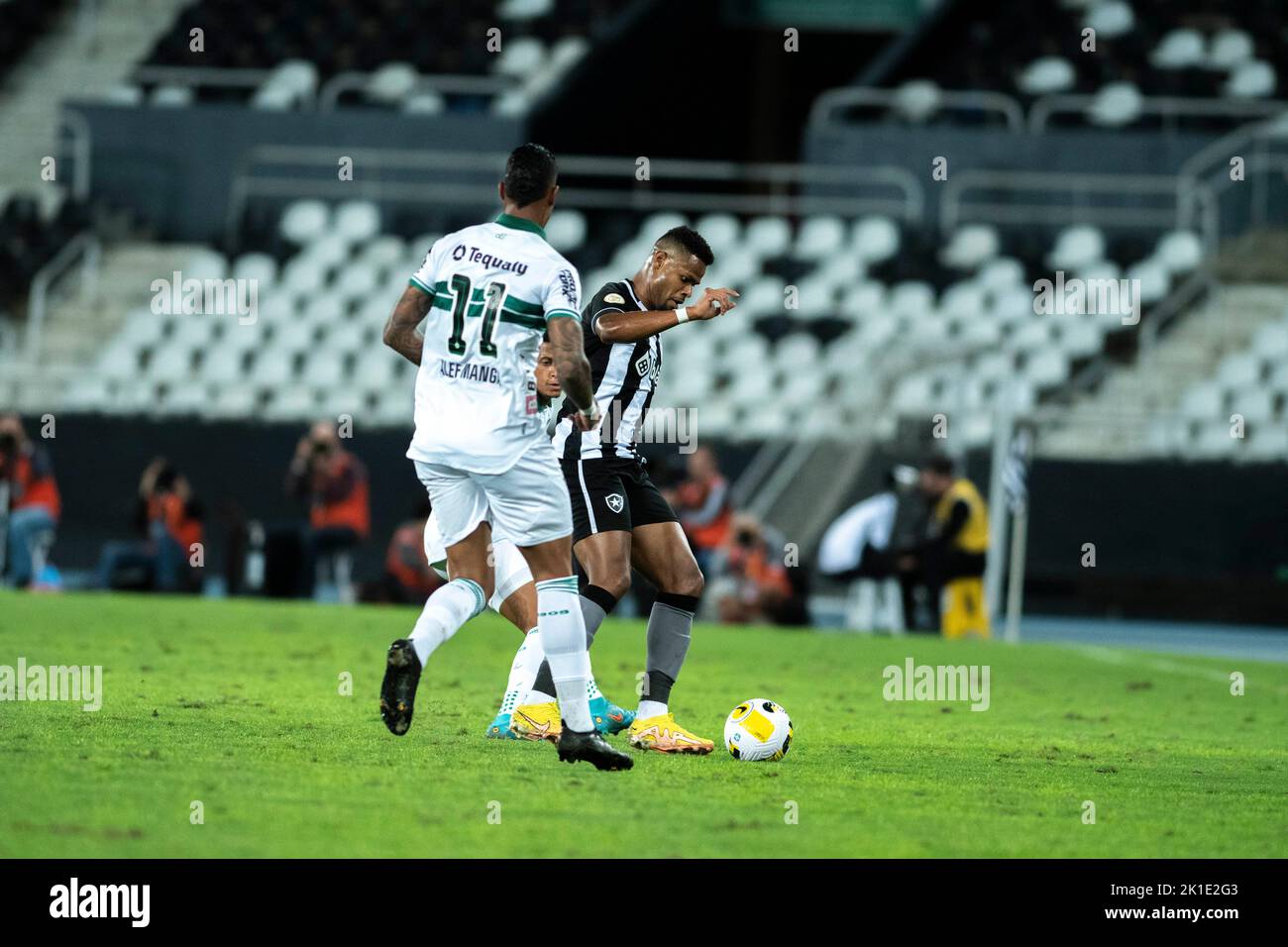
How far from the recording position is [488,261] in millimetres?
7543

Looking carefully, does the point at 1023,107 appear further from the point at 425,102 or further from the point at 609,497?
the point at 609,497

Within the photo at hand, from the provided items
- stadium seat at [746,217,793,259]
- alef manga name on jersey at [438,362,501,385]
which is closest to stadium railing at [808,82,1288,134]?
stadium seat at [746,217,793,259]

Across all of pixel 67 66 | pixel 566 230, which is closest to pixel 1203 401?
pixel 566 230

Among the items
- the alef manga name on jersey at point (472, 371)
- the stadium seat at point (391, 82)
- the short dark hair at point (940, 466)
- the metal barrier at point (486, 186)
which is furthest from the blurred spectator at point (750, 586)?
the alef manga name on jersey at point (472, 371)

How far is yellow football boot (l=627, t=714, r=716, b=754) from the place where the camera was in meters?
8.29

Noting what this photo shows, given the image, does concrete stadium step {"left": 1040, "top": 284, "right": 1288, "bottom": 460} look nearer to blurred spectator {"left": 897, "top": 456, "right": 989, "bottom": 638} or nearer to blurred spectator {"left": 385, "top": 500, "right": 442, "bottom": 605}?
blurred spectator {"left": 897, "top": 456, "right": 989, "bottom": 638}

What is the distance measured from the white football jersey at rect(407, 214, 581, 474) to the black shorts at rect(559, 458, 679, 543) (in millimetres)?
943

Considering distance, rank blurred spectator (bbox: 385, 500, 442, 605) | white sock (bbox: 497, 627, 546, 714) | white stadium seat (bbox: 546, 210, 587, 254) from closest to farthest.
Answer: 1. white sock (bbox: 497, 627, 546, 714)
2. blurred spectator (bbox: 385, 500, 442, 605)
3. white stadium seat (bbox: 546, 210, 587, 254)

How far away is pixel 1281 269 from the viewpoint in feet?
82.9

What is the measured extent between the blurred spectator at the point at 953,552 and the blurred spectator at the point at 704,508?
6.41 feet

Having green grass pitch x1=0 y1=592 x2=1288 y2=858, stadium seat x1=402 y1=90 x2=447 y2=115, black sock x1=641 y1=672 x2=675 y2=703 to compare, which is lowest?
green grass pitch x1=0 y1=592 x2=1288 y2=858
